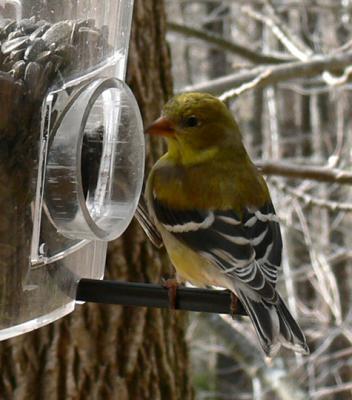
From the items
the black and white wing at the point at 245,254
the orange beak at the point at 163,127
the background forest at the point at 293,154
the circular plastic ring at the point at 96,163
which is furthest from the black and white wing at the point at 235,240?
the background forest at the point at 293,154

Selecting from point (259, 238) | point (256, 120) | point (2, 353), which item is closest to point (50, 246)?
point (259, 238)

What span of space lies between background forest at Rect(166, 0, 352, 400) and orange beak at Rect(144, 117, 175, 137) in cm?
86

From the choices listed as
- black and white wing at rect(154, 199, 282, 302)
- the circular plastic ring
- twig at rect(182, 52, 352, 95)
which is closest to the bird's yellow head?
black and white wing at rect(154, 199, 282, 302)

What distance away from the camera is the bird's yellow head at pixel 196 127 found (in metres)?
2.86

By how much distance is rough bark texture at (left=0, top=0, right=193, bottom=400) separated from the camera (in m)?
3.33

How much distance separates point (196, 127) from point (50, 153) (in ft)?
2.99

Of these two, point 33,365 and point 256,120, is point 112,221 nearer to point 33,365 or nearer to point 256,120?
point 33,365

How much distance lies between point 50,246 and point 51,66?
0.45m

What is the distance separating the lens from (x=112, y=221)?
7.61 feet

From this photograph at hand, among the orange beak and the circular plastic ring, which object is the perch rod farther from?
the orange beak

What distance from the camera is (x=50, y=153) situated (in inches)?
84.6

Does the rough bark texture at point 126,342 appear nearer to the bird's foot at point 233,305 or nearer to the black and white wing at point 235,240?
the black and white wing at point 235,240

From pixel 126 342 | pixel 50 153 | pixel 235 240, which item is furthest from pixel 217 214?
pixel 126 342

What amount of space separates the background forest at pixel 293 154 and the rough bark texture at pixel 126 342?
0.36m
